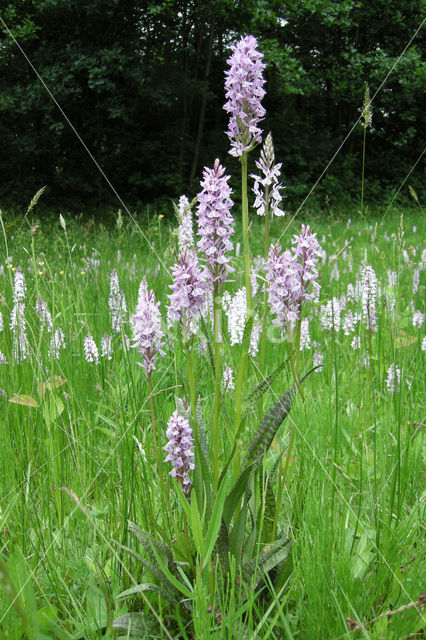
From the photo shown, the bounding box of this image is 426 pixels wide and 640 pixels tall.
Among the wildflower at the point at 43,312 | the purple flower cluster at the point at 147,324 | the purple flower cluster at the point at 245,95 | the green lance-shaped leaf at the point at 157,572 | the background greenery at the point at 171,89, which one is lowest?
the green lance-shaped leaf at the point at 157,572

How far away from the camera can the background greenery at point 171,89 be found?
1278 cm

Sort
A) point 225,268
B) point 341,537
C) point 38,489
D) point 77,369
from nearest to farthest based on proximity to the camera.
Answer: point 225,268 → point 341,537 → point 38,489 → point 77,369

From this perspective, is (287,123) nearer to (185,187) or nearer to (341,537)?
(185,187)

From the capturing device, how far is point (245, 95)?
3.73ft

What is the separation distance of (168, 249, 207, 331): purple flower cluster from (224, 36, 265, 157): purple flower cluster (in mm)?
250

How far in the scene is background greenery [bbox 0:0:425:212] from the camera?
1278cm

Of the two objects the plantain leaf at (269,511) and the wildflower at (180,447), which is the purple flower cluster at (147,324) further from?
the plantain leaf at (269,511)

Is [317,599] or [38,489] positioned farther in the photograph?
[38,489]

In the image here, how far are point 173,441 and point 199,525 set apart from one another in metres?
0.23

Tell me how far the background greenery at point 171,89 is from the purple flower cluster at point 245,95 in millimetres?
11395

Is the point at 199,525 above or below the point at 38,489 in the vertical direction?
above

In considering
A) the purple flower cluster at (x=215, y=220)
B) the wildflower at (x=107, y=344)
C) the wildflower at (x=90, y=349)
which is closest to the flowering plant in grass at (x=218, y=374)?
the purple flower cluster at (x=215, y=220)

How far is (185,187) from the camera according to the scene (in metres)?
15.0

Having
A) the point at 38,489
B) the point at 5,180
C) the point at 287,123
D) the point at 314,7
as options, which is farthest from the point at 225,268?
the point at 287,123
